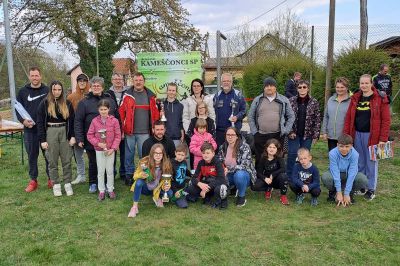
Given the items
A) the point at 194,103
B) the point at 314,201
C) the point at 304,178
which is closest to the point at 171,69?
the point at 194,103

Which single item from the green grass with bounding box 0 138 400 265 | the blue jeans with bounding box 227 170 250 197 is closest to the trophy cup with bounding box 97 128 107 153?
the green grass with bounding box 0 138 400 265

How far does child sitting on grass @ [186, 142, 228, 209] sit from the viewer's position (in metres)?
4.79

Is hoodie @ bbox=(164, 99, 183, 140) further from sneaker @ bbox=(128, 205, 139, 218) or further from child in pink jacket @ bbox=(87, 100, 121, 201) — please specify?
sneaker @ bbox=(128, 205, 139, 218)

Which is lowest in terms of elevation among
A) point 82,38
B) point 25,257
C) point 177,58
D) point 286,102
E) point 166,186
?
point 25,257

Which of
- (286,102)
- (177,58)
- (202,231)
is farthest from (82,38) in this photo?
A: (202,231)

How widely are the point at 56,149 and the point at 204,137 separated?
6.85 feet

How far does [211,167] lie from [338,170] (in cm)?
165

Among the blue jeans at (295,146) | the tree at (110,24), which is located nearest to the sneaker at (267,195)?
the blue jeans at (295,146)

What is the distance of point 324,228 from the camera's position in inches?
161

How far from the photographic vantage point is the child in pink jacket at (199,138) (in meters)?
5.26

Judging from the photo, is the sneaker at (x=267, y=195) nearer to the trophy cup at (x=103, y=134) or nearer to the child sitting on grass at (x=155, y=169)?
the child sitting on grass at (x=155, y=169)

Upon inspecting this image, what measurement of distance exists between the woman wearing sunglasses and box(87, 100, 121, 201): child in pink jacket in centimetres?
258

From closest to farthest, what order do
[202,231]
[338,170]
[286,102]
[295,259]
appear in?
[295,259], [202,231], [338,170], [286,102]

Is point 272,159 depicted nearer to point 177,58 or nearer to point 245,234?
point 245,234
